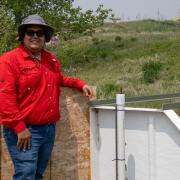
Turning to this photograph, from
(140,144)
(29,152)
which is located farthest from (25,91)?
(140,144)

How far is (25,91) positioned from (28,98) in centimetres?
6

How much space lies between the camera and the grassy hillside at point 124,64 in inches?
614

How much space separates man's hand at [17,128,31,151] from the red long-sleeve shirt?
4 cm

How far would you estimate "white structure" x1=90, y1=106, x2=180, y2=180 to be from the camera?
4.25 m

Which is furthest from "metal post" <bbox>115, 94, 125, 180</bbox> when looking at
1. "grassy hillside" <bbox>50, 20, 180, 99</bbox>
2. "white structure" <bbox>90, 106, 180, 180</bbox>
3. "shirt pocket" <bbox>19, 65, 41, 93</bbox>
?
"grassy hillside" <bbox>50, 20, 180, 99</bbox>

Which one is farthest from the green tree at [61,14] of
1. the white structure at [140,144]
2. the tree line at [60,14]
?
the white structure at [140,144]

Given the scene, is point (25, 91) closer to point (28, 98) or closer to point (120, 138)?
point (28, 98)

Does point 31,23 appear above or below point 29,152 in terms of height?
above

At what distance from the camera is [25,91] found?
4.04 metres

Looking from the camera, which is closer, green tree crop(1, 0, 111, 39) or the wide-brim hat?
the wide-brim hat

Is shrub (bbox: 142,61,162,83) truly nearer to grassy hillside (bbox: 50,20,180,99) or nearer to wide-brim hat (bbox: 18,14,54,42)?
grassy hillside (bbox: 50,20,180,99)

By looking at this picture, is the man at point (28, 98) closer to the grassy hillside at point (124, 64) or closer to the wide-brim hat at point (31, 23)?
the wide-brim hat at point (31, 23)

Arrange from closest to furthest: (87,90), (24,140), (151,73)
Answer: (24,140)
(87,90)
(151,73)

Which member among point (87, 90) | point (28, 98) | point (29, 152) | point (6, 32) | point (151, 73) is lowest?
point (29, 152)
